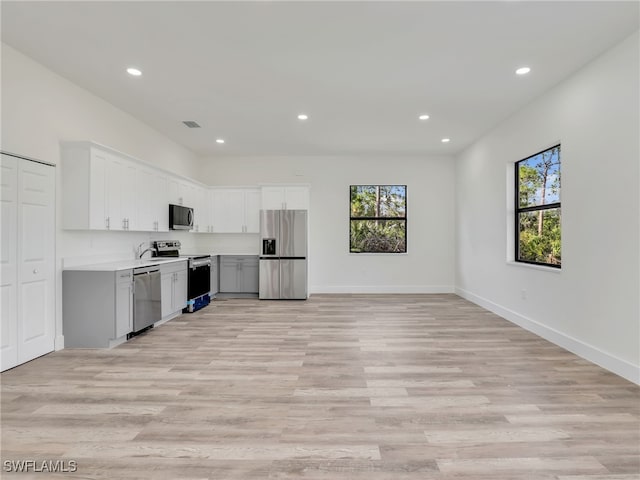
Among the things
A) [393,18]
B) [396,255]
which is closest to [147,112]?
[393,18]

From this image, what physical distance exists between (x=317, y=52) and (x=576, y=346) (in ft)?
13.2

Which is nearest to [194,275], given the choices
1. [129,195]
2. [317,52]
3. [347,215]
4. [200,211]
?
[200,211]

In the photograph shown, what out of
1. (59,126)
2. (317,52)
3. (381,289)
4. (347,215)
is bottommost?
(381,289)

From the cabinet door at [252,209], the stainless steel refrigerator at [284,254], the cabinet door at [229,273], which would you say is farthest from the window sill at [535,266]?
the cabinet door at [229,273]

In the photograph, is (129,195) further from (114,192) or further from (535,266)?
(535,266)

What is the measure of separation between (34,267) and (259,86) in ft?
9.95

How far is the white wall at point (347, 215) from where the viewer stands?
24.4 feet

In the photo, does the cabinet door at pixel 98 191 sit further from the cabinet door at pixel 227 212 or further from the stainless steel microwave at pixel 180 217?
the cabinet door at pixel 227 212

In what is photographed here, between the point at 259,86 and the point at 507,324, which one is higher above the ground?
the point at 259,86

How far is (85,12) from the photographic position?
2.66 metres

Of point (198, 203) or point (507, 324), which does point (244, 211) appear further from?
point (507, 324)

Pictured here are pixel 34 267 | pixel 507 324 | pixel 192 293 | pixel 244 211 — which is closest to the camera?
pixel 34 267

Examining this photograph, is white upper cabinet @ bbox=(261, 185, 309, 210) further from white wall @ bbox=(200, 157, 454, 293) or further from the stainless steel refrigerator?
white wall @ bbox=(200, 157, 454, 293)

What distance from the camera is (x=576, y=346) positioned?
11.8 feet
